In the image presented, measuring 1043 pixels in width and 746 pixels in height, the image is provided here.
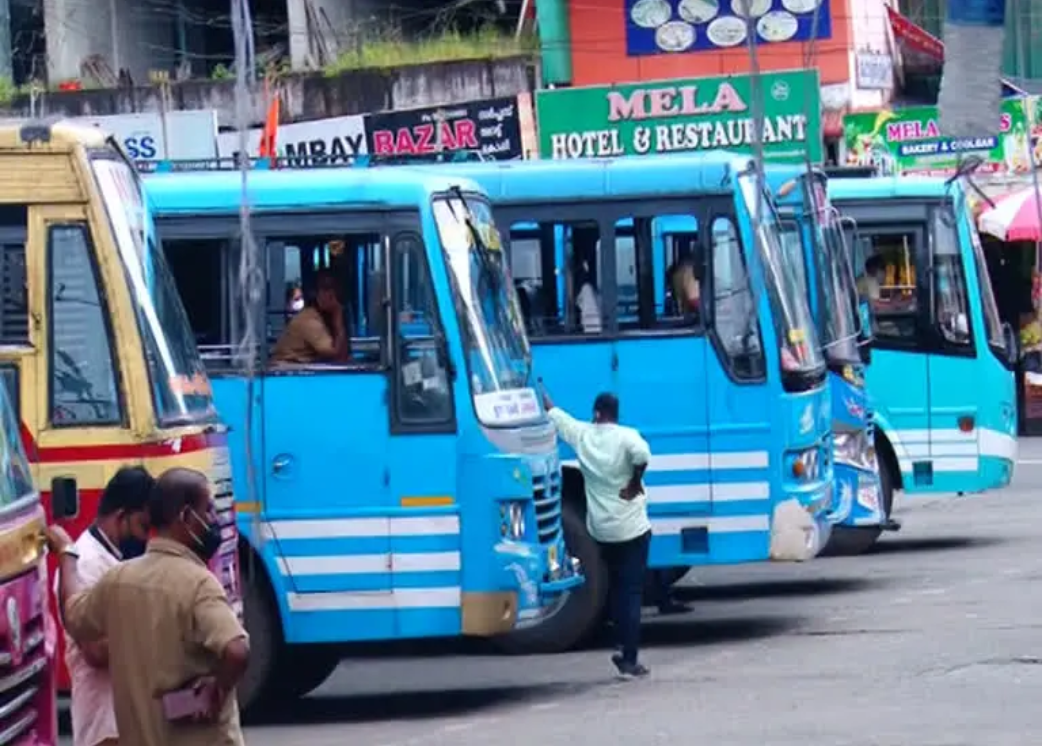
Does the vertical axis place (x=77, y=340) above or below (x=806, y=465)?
above

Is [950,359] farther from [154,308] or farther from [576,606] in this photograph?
[154,308]

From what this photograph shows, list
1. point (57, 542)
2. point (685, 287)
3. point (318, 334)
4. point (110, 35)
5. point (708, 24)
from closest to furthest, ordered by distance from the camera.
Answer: point (57, 542) < point (318, 334) < point (685, 287) < point (708, 24) < point (110, 35)

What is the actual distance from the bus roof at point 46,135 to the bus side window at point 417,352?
7.25 ft

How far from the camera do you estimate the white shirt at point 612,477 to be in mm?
14141

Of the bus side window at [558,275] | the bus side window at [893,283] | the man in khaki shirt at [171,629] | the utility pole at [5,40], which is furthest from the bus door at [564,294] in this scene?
the utility pole at [5,40]

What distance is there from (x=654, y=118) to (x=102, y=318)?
18.8 metres

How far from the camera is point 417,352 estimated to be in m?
13.0

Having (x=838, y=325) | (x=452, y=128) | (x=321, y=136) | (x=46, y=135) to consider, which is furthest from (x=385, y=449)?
(x=452, y=128)

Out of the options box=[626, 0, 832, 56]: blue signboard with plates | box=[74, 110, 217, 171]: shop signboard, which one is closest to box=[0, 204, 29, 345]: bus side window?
box=[74, 110, 217, 171]: shop signboard

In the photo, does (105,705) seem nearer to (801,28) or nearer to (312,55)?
(801,28)

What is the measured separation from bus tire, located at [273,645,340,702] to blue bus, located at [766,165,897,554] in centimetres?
436

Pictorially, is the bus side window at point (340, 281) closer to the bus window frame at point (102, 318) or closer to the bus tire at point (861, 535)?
the bus window frame at point (102, 318)

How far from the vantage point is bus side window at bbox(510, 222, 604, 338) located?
15602 millimetres

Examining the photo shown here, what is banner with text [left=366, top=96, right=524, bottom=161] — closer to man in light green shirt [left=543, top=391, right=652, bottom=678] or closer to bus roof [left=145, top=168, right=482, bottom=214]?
man in light green shirt [left=543, top=391, right=652, bottom=678]
